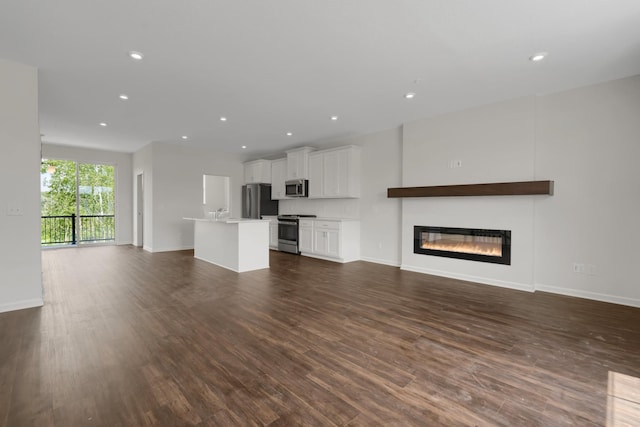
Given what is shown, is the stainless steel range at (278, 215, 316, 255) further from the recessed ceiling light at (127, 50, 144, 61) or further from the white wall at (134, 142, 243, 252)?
the recessed ceiling light at (127, 50, 144, 61)

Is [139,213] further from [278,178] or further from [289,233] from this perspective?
[289,233]

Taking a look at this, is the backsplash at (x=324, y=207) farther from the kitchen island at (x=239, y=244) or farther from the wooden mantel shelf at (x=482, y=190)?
the kitchen island at (x=239, y=244)

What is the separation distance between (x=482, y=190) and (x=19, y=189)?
5.92 meters

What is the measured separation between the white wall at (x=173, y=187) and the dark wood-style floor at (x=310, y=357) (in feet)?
11.1

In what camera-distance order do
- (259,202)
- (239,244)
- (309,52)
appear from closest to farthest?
(309,52) < (239,244) < (259,202)

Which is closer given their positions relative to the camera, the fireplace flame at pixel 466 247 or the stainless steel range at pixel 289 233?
the fireplace flame at pixel 466 247

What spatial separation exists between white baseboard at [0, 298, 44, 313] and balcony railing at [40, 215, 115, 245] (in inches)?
225

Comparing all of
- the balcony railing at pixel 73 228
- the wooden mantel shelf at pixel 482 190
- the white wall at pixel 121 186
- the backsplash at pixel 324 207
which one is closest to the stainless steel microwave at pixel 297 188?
the backsplash at pixel 324 207

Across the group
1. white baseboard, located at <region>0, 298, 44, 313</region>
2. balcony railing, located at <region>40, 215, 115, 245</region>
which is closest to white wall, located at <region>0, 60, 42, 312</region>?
white baseboard, located at <region>0, 298, 44, 313</region>

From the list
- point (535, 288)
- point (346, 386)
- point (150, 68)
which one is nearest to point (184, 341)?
point (346, 386)

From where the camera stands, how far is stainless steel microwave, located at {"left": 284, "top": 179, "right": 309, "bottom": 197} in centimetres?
705

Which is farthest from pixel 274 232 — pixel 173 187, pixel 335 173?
pixel 173 187

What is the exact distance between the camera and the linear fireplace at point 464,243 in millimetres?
4332

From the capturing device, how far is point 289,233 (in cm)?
729
